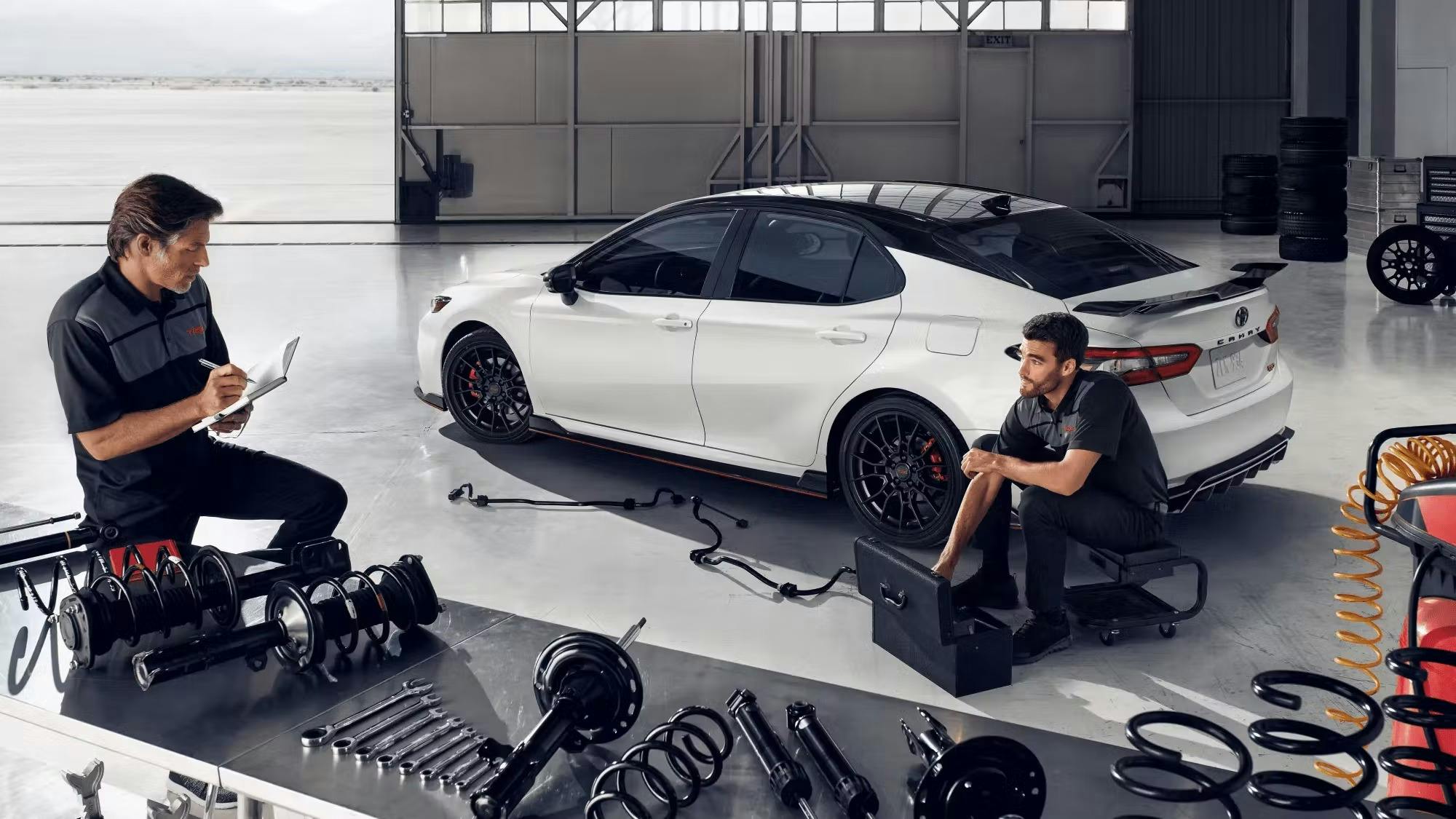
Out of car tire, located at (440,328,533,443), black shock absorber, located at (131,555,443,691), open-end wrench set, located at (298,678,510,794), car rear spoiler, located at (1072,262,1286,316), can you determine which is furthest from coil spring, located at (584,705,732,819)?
car tire, located at (440,328,533,443)

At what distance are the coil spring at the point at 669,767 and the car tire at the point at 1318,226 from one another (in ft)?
46.9

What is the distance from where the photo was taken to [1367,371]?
353 inches

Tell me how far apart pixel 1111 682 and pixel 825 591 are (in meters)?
1.19

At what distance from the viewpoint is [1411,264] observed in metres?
12.0

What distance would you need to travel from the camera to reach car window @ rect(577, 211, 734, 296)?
20.5ft

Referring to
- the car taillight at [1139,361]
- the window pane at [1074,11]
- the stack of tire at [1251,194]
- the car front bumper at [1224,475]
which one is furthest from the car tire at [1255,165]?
the car taillight at [1139,361]

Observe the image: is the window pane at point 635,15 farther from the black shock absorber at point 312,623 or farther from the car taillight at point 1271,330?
the black shock absorber at point 312,623

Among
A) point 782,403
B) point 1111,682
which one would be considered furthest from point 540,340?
Result: point 1111,682

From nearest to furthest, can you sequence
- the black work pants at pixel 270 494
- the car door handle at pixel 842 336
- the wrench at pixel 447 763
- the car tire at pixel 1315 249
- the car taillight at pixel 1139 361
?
the wrench at pixel 447 763 → the black work pants at pixel 270 494 → the car taillight at pixel 1139 361 → the car door handle at pixel 842 336 → the car tire at pixel 1315 249

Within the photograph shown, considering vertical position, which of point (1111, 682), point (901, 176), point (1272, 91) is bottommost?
point (1111, 682)

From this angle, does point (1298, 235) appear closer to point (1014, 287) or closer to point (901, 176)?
point (901, 176)

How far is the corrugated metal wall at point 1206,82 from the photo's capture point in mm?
20828

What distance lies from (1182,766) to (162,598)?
89.7 inches

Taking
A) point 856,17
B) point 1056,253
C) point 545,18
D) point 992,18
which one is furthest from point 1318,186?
point 545,18
